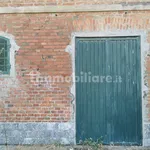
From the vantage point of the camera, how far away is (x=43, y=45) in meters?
7.29

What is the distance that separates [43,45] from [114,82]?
2.01 meters

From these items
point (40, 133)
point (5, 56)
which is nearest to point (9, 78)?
point (5, 56)

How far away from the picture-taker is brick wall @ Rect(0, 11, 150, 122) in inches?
285

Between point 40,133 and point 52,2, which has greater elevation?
point 52,2

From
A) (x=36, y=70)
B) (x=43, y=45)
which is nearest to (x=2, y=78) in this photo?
(x=36, y=70)

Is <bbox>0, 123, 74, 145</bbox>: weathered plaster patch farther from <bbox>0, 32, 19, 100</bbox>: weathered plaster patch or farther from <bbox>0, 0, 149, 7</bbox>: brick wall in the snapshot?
<bbox>0, 0, 149, 7</bbox>: brick wall

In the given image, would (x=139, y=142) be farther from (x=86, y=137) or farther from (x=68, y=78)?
(x=68, y=78)

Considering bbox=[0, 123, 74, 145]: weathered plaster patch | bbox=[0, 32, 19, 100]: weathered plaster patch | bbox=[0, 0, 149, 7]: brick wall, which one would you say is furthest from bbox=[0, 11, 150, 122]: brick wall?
bbox=[0, 0, 149, 7]: brick wall

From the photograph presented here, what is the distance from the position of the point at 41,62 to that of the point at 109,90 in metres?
1.84

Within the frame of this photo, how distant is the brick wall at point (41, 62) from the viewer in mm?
7242

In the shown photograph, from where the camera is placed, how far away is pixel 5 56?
290 inches

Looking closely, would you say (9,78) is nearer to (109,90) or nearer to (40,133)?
(40,133)

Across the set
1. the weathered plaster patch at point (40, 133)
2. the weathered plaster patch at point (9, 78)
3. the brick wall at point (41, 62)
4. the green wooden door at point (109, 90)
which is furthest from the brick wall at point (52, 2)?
the weathered plaster patch at point (40, 133)

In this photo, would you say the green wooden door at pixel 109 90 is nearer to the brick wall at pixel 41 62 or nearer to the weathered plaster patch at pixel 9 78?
the brick wall at pixel 41 62
